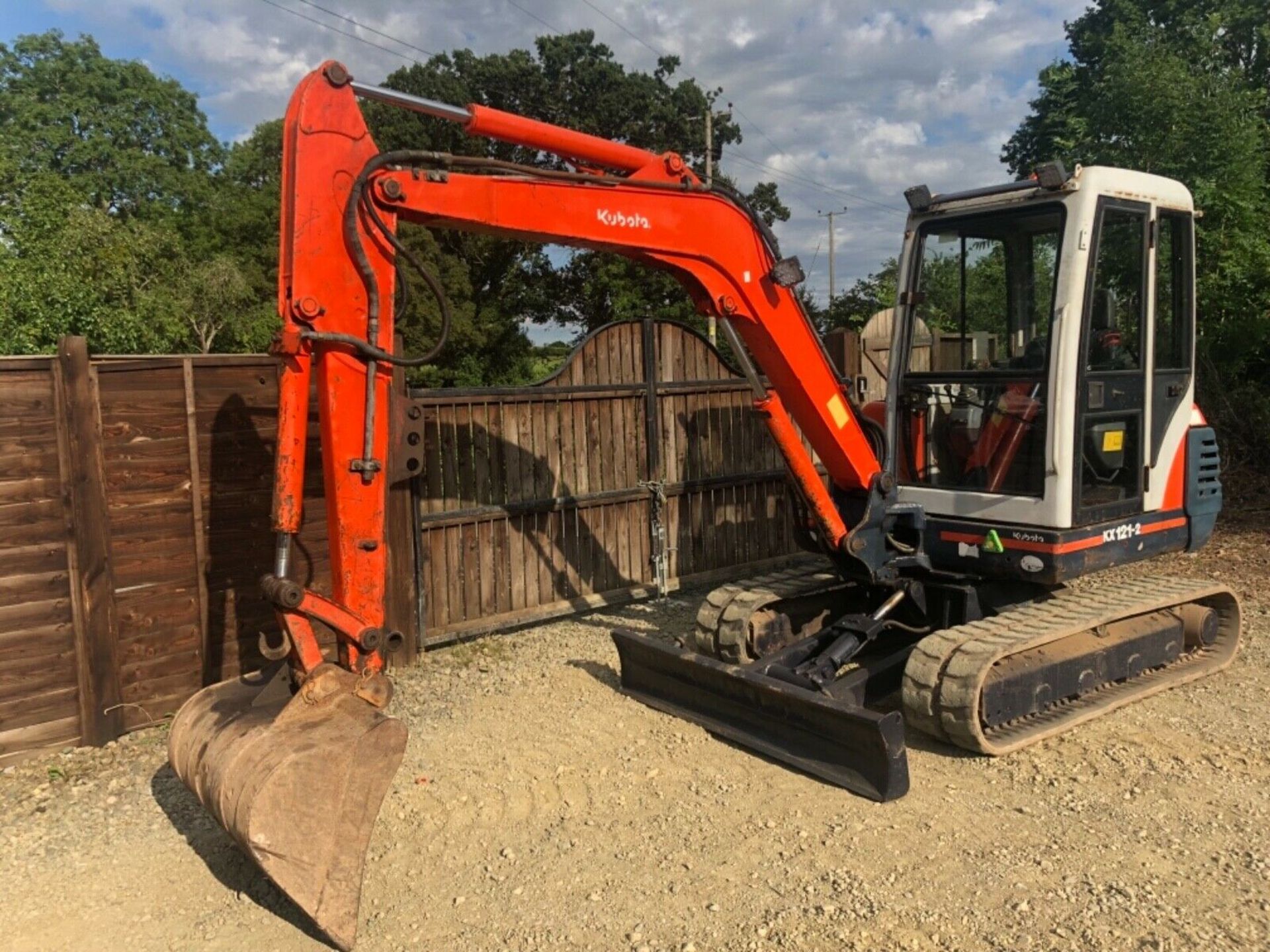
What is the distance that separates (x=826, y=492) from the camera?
525cm

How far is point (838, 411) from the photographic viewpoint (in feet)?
17.0

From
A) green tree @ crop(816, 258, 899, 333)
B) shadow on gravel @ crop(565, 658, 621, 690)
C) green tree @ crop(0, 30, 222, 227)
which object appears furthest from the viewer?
green tree @ crop(0, 30, 222, 227)

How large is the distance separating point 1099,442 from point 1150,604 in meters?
1.00

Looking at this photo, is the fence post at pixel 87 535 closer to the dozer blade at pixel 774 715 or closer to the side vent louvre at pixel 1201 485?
the dozer blade at pixel 774 715

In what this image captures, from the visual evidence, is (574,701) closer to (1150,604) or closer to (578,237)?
(578,237)

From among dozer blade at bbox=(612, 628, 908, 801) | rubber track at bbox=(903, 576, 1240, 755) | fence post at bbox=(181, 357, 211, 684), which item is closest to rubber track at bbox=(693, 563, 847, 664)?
dozer blade at bbox=(612, 628, 908, 801)

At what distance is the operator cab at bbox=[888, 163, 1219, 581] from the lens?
4.88 meters

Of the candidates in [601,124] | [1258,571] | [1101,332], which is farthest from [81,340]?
[601,124]

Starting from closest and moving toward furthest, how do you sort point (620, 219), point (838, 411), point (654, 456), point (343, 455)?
1. point (343, 455)
2. point (620, 219)
3. point (838, 411)
4. point (654, 456)

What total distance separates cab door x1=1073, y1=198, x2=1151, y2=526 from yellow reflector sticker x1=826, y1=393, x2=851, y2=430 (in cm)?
119

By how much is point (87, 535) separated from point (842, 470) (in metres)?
4.16

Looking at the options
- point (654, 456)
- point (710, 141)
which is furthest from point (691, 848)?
point (710, 141)

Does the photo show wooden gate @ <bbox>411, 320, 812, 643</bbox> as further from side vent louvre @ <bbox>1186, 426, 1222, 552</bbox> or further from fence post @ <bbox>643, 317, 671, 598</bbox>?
side vent louvre @ <bbox>1186, 426, 1222, 552</bbox>

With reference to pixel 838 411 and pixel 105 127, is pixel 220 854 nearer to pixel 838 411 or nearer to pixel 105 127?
pixel 838 411
